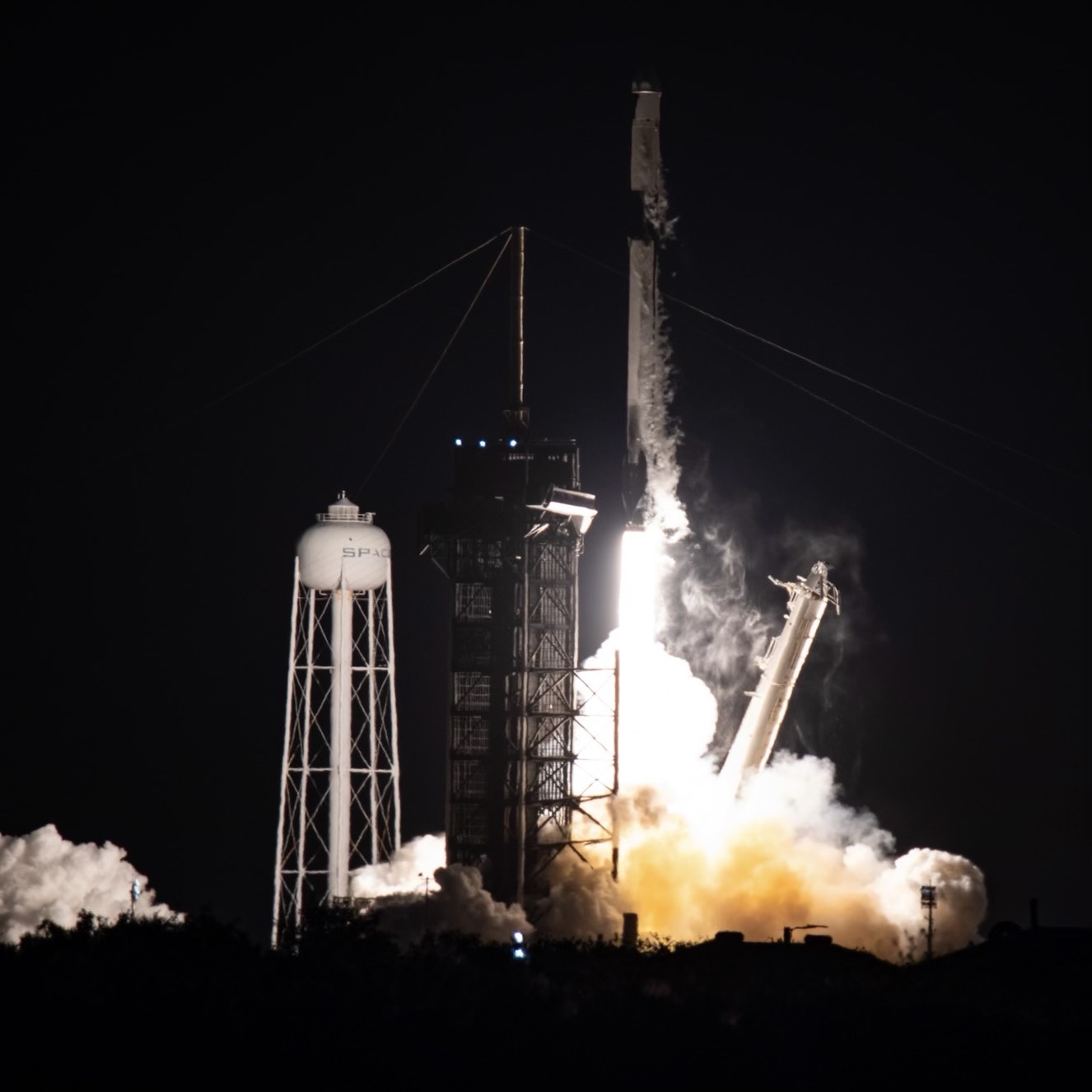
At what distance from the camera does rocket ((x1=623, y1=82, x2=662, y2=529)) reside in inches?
3282

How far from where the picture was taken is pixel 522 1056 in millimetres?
63688

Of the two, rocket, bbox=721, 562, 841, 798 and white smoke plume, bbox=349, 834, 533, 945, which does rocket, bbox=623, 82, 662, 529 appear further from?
white smoke plume, bbox=349, 834, 533, 945

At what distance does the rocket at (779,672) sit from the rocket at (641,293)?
434 cm

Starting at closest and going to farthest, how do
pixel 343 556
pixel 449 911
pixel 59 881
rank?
1. pixel 449 911
2. pixel 343 556
3. pixel 59 881

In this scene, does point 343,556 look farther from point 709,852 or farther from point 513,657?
point 709,852

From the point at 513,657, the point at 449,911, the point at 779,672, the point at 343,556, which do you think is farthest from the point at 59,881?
the point at 779,672

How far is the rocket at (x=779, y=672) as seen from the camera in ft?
270

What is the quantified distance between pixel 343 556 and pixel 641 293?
9951 millimetres

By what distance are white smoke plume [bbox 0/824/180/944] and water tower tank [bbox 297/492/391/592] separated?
395 inches

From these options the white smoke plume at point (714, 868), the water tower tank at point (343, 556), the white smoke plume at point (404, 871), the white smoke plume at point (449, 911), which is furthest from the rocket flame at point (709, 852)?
the water tower tank at point (343, 556)

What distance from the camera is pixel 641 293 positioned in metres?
84.1

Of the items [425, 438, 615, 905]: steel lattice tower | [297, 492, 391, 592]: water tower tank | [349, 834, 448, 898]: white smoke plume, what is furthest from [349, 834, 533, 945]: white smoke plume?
[297, 492, 391, 592]: water tower tank

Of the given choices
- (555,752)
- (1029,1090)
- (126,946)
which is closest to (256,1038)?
(126,946)

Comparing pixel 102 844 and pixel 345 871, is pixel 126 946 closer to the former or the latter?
pixel 345 871
